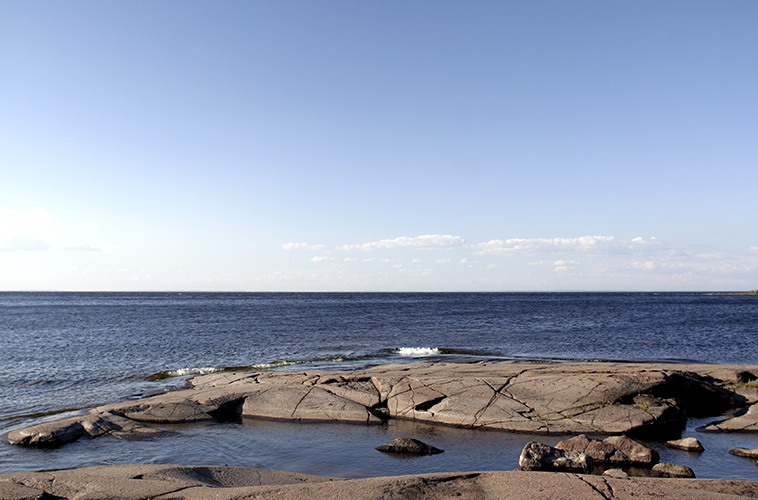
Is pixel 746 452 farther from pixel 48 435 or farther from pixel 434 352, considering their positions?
pixel 434 352

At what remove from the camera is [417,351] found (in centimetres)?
3553

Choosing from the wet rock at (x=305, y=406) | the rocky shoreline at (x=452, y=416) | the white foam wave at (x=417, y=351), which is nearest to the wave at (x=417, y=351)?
the white foam wave at (x=417, y=351)

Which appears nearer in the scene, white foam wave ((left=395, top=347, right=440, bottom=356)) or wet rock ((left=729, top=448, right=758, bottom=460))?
wet rock ((left=729, top=448, right=758, bottom=460))

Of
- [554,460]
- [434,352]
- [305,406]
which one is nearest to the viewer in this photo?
[554,460]

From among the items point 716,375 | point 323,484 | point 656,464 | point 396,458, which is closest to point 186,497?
point 323,484

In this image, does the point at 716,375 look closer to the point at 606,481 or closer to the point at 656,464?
the point at 656,464

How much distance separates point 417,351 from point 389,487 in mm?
27335

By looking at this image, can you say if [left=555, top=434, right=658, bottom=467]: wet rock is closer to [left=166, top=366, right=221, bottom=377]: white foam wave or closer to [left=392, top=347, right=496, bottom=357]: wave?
[left=166, top=366, right=221, bottom=377]: white foam wave

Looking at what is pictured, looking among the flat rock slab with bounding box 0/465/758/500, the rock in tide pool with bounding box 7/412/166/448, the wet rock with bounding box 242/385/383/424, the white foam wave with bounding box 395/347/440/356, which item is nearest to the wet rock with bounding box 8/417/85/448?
the rock in tide pool with bounding box 7/412/166/448

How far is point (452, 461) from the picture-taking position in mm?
12414

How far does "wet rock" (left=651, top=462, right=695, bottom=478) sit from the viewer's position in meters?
10.8

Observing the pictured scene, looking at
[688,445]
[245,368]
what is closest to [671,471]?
[688,445]

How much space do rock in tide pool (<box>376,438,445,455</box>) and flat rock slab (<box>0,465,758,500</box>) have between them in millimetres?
3435

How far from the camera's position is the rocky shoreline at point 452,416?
8.62 metres
